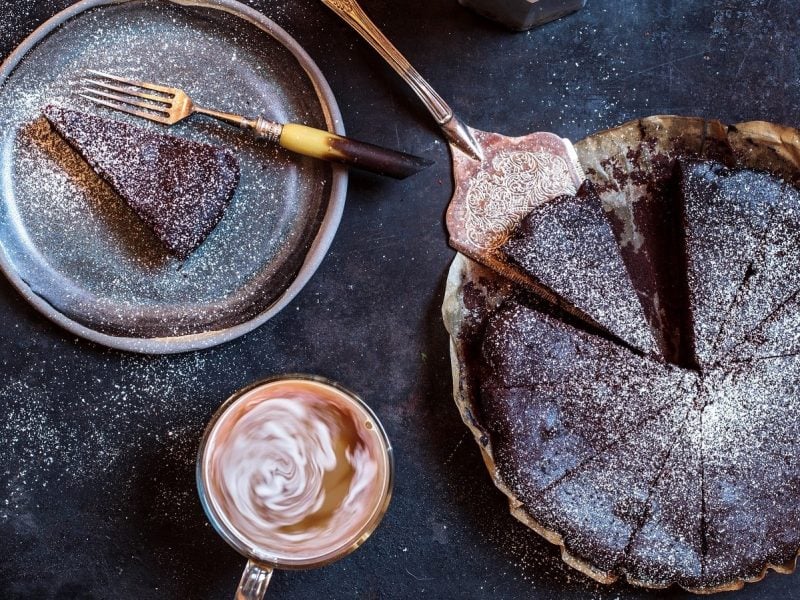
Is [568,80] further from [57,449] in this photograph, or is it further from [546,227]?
[57,449]

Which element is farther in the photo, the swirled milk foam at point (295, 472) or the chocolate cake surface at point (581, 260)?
the chocolate cake surface at point (581, 260)

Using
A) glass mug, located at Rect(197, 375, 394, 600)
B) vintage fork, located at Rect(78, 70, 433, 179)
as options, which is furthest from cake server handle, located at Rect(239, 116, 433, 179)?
glass mug, located at Rect(197, 375, 394, 600)

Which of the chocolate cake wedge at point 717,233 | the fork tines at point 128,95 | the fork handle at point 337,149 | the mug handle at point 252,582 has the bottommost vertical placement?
the chocolate cake wedge at point 717,233

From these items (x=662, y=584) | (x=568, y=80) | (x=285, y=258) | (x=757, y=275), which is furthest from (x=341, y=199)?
(x=662, y=584)

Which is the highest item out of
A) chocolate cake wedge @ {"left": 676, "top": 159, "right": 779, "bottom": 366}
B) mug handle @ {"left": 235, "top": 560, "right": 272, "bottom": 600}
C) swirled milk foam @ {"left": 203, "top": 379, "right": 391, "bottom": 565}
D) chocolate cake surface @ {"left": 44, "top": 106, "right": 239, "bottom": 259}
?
chocolate cake surface @ {"left": 44, "top": 106, "right": 239, "bottom": 259}

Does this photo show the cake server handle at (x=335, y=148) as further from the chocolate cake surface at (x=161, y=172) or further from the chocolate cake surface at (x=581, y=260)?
the chocolate cake surface at (x=581, y=260)

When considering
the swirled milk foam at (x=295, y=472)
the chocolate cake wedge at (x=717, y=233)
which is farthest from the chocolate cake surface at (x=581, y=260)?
the swirled milk foam at (x=295, y=472)

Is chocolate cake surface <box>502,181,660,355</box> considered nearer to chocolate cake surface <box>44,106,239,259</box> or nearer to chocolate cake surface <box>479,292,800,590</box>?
chocolate cake surface <box>479,292,800,590</box>
